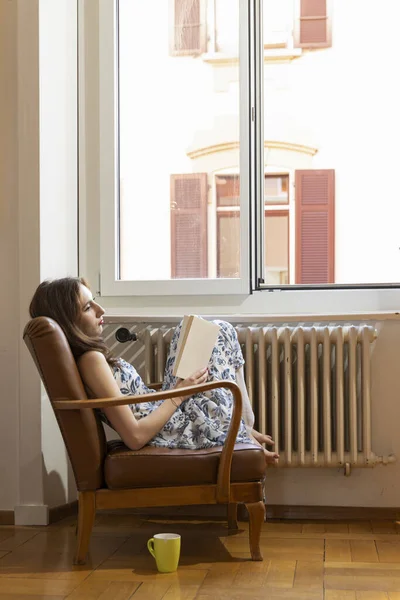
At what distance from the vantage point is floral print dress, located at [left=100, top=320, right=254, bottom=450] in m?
2.95

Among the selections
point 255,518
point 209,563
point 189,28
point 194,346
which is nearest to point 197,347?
point 194,346

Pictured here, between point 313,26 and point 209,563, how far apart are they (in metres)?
2.45

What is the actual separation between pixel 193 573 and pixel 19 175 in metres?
1.78

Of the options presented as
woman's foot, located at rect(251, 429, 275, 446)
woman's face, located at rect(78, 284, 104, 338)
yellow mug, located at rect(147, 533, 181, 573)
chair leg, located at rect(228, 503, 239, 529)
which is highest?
woman's face, located at rect(78, 284, 104, 338)

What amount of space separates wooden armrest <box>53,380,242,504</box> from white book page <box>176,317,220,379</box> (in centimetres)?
14

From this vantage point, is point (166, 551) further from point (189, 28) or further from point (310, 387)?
point (189, 28)

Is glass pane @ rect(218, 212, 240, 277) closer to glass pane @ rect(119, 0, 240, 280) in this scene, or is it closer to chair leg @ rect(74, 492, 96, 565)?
glass pane @ rect(119, 0, 240, 280)

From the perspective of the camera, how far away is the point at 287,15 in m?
3.90

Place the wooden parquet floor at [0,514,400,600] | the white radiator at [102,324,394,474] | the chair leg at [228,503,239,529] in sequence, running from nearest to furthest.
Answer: the wooden parquet floor at [0,514,400,600] < the chair leg at [228,503,239,529] < the white radiator at [102,324,394,474]

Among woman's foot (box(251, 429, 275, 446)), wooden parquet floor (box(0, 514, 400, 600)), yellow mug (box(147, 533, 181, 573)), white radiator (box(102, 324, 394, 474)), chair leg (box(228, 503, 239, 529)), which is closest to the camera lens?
wooden parquet floor (box(0, 514, 400, 600))

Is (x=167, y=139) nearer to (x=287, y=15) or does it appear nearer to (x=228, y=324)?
(x=287, y=15)

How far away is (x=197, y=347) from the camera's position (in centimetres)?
A: 298

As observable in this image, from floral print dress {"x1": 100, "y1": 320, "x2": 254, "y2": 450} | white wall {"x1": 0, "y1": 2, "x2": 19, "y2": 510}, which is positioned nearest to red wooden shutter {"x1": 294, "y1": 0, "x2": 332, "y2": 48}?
white wall {"x1": 0, "y1": 2, "x2": 19, "y2": 510}

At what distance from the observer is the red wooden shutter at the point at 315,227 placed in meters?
3.84
